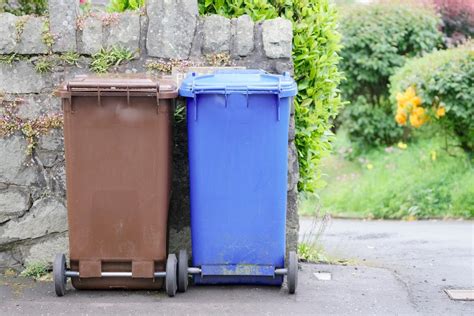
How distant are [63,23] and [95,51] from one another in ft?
0.91

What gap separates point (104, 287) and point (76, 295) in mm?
176

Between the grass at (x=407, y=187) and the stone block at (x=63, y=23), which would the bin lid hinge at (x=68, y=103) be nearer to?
the stone block at (x=63, y=23)

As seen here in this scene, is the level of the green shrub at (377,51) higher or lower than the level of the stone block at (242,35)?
lower

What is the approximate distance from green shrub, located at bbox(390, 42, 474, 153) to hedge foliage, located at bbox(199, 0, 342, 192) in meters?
4.66

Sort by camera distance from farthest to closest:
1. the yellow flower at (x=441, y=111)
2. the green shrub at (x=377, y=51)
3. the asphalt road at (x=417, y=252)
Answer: the green shrub at (x=377, y=51)
the yellow flower at (x=441, y=111)
the asphalt road at (x=417, y=252)

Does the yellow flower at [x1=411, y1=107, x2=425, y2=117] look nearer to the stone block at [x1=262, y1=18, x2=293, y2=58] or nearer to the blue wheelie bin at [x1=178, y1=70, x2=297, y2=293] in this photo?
the stone block at [x1=262, y1=18, x2=293, y2=58]

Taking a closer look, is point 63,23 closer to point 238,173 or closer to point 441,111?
point 238,173

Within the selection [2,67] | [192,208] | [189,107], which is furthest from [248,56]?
[2,67]

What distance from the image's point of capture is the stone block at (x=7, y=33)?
19.4ft

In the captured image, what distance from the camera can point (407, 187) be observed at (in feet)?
37.1

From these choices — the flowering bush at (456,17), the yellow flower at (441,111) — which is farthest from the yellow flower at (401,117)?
the flowering bush at (456,17)

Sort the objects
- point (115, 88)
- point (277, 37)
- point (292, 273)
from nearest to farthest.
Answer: point (115, 88) → point (292, 273) → point (277, 37)

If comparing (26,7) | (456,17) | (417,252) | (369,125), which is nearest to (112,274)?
(26,7)

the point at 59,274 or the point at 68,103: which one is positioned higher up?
the point at 68,103
